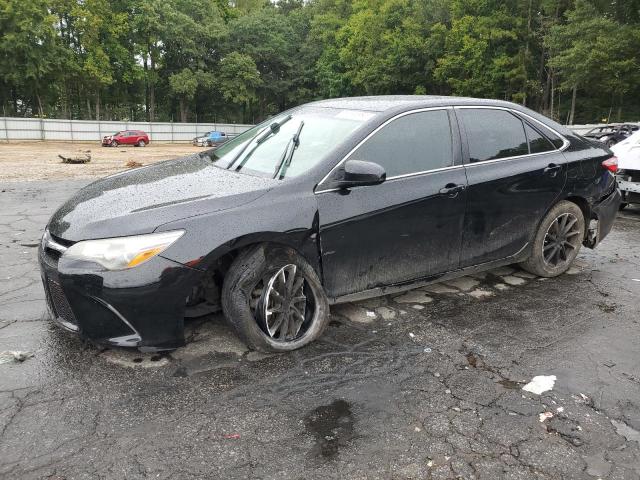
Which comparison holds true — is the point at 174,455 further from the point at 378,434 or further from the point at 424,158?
the point at 424,158

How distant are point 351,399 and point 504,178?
7.69 feet

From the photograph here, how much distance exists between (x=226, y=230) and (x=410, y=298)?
1.97m

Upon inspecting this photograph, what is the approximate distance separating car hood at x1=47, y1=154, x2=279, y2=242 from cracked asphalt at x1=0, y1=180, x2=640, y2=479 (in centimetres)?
85

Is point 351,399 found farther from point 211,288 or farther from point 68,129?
point 68,129

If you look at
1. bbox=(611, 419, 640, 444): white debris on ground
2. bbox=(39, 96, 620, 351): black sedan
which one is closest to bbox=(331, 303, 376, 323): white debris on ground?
bbox=(39, 96, 620, 351): black sedan

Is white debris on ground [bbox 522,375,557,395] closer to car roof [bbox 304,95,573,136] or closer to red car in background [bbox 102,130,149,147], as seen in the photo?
car roof [bbox 304,95,573,136]

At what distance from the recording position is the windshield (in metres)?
3.60

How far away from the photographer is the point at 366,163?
11.1ft

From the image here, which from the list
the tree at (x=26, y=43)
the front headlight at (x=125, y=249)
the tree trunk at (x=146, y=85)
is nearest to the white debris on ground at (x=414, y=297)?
the front headlight at (x=125, y=249)

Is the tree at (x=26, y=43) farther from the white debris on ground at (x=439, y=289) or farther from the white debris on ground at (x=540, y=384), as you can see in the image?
the white debris on ground at (x=540, y=384)

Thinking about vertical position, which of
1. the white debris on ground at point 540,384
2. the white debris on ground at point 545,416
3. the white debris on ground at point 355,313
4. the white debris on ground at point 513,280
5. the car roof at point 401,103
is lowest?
the white debris on ground at point 545,416

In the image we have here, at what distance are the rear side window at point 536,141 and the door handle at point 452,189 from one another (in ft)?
3.41

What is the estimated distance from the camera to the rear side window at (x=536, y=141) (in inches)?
179

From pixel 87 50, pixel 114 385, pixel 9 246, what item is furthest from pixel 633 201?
pixel 87 50
